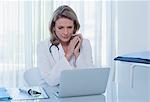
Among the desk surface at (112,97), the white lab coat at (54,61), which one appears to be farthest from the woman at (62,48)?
the desk surface at (112,97)

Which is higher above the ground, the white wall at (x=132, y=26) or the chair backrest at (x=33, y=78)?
the white wall at (x=132, y=26)

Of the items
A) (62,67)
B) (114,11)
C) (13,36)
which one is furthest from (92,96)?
(114,11)

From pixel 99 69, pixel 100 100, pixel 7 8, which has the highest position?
pixel 7 8

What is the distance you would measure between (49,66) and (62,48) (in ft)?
0.57

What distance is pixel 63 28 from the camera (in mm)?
2141

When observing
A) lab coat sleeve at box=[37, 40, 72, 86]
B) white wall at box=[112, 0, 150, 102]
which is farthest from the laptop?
white wall at box=[112, 0, 150, 102]

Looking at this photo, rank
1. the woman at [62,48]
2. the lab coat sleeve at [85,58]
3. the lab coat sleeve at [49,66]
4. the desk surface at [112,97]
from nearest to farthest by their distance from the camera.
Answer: the desk surface at [112,97] → the lab coat sleeve at [49,66] → the woman at [62,48] → the lab coat sleeve at [85,58]

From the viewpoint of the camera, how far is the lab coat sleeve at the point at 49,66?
1974mm

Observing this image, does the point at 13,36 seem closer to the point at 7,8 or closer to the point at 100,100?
the point at 7,8

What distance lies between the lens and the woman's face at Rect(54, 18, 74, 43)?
83.8 inches

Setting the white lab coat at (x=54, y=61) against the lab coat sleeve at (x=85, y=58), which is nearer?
the white lab coat at (x=54, y=61)

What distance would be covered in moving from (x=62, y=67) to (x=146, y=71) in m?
0.73

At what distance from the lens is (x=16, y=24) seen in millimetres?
3021

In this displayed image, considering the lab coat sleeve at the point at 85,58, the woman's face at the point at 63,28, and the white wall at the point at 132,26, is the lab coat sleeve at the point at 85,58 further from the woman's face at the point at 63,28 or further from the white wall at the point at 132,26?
the white wall at the point at 132,26
